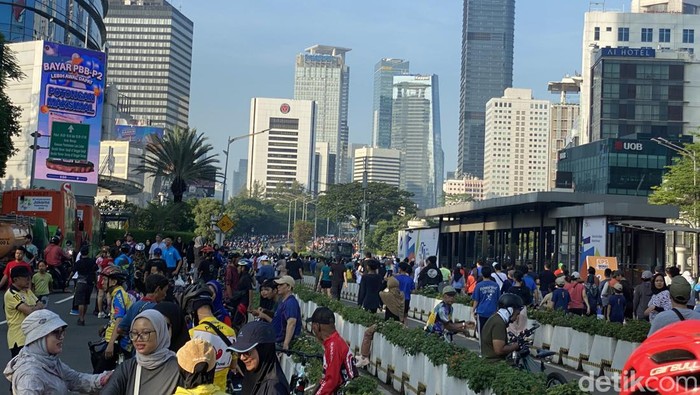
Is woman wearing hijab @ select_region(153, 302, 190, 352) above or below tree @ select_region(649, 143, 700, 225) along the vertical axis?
below

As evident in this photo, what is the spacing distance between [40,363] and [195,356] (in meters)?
1.34

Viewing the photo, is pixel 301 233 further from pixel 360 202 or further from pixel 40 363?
pixel 40 363

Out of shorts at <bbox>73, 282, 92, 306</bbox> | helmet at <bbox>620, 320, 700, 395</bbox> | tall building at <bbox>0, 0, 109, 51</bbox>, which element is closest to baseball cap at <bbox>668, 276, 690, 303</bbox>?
helmet at <bbox>620, 320, 700, 395</bbox>

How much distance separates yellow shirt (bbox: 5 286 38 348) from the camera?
1056 centimetres

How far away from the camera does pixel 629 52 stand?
117 metres

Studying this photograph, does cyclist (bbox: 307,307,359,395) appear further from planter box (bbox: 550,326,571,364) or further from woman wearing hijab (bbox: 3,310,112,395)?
planter box (bbox: 550,326,571,364)

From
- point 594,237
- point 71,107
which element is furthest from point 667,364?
point 71,107

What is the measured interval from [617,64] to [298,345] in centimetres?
11078

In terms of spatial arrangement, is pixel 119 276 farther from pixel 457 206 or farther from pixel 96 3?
pixel 96 3

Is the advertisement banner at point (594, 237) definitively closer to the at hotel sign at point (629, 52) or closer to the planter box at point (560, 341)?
the planter box at point (560, 341)

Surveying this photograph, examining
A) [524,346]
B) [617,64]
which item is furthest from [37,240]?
[617,64]

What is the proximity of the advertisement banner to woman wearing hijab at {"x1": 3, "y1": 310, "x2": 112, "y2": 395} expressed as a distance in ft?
108

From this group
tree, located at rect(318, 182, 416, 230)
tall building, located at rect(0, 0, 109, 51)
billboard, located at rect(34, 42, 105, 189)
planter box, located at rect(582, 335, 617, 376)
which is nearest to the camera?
planter box, located at rect(582, 335, 617, 376)

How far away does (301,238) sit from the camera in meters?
161
